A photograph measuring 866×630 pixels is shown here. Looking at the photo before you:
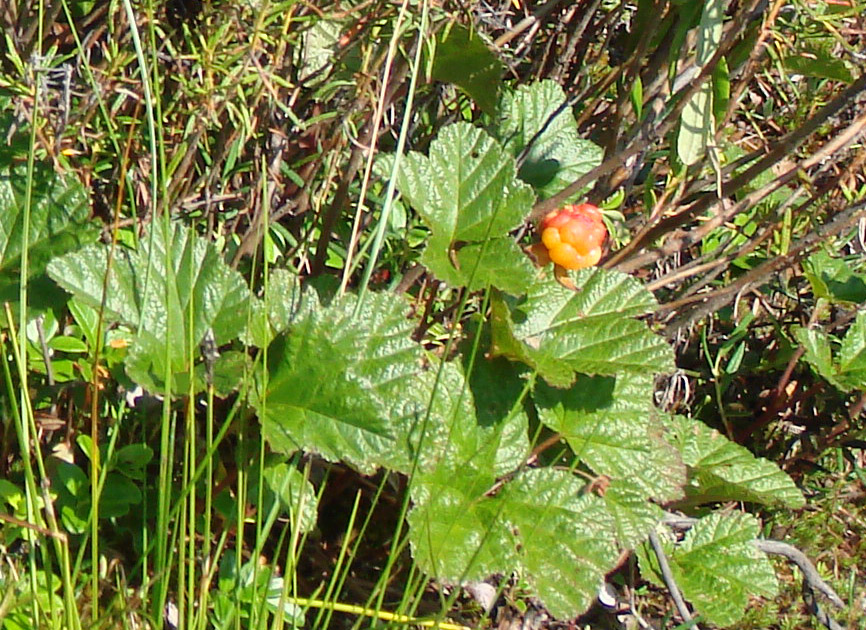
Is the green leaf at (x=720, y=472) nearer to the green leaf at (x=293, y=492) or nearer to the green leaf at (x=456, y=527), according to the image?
the green leaf at (x=456, y=527)

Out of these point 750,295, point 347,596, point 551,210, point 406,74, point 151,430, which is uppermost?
point 406,74

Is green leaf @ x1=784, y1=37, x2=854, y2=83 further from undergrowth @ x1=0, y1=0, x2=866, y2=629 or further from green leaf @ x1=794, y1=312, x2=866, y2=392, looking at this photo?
green leaf @ x1=794, y1=312, x2=866, y2=392

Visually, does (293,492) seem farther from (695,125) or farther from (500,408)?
(695,125)

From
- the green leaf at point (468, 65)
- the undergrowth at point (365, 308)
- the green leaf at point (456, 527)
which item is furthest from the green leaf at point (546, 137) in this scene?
the green leaf at point (456, 527)

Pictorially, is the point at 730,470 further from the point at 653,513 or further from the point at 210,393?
the point at 210,393

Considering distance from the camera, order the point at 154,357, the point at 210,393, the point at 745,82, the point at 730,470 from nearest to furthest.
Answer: the point at 210,393, the point at 154,357, the point at 745,82, the point at 730,470

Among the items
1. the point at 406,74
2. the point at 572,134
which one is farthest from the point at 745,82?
the point at 406,74
